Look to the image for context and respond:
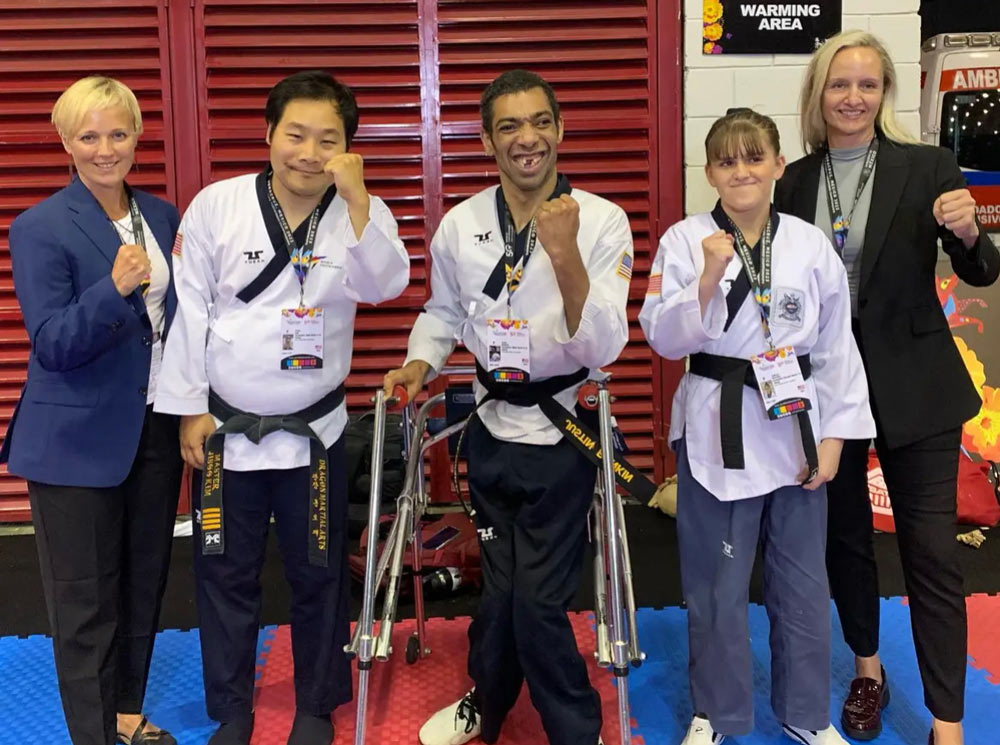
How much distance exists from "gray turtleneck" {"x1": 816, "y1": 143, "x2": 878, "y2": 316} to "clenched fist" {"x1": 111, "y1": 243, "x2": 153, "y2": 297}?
1978mm

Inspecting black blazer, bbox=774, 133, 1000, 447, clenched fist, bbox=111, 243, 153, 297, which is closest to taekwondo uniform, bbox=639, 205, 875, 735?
black blazer, bbox=774, 133, 1000, 447

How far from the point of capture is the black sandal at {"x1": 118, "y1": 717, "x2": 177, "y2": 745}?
8.60ft

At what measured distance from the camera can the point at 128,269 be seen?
7.35 feet

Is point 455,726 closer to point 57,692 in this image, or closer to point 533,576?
point 533,576

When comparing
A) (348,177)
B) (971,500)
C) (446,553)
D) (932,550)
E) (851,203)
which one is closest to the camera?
(348,177)

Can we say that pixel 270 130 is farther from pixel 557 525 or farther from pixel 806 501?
pixel 806 501

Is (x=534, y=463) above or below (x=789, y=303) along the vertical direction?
below

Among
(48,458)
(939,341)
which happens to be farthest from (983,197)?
(48,458)

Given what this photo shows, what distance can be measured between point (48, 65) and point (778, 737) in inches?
185

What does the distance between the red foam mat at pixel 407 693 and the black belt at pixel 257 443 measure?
2.06 feet

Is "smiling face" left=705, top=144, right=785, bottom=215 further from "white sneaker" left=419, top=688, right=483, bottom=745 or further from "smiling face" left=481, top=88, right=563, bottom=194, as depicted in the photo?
"white sneaker" left=419, top=688, right=483, bottom=745

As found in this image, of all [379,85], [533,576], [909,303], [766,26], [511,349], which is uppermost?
[766,26]

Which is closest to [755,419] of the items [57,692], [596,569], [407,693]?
[596,569]

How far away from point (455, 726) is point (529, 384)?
3.60ft
